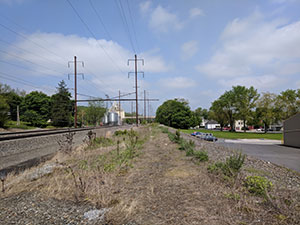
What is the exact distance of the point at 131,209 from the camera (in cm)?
356

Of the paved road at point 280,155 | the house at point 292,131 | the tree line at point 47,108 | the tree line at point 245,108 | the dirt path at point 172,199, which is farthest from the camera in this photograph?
the tree line at point 245,108

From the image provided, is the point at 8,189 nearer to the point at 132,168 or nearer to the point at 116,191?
the point at 116,191

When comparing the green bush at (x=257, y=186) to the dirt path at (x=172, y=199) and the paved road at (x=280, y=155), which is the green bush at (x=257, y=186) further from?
the paved road at (x=280, y=155)

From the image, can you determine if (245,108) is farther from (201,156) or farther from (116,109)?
(201,156)

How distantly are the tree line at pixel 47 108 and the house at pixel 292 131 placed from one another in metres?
44.8

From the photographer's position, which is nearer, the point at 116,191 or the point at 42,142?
the point at 116,191

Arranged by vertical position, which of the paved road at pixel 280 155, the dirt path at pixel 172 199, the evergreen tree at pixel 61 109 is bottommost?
the paved road at pixel 280 155

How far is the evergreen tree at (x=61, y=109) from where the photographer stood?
55406 millimetres

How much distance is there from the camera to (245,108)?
8325cm

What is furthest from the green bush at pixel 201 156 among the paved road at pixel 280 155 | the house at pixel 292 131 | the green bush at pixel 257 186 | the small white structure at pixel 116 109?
the small white structure at pixel 116 109

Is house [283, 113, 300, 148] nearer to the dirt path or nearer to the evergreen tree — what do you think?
the dirt path

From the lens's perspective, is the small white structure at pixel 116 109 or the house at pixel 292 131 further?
the small white structure at pixel 116 109

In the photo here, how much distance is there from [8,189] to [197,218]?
451cm

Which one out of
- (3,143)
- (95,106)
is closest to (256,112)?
(95,106)
